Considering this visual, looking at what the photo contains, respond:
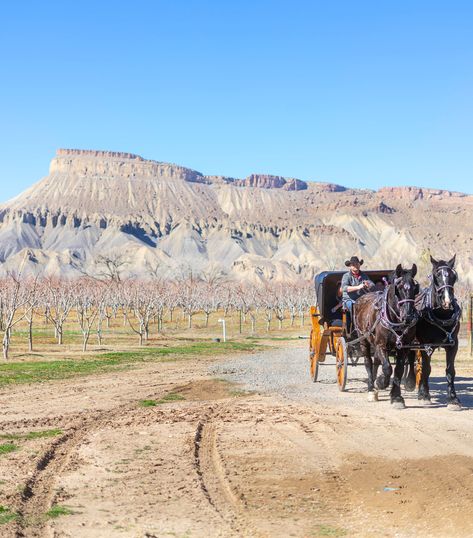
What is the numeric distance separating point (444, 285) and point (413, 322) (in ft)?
2.50

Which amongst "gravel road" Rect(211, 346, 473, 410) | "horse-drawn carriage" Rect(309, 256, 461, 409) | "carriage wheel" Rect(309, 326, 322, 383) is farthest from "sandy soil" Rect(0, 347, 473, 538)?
"carriage wheel" Rect(309, 326, 322, 383)

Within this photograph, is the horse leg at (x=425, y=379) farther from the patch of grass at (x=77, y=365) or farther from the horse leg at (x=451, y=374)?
the patch of grass at (x=77, y=365)

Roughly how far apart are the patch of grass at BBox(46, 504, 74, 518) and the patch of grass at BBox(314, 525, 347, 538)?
225 cm

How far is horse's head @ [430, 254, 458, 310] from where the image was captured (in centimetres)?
1135

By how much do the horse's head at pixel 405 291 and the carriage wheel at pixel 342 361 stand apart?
7.64ft

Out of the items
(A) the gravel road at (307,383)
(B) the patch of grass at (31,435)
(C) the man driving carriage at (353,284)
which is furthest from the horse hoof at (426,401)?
(B) the patch of grass at (31,435)

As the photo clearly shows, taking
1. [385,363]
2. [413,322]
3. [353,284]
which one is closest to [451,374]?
[385,363]

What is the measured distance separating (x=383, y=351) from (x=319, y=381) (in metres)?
5.58

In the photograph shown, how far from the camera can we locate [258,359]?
→ 1057 inches

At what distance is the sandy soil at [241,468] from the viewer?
6.27 m

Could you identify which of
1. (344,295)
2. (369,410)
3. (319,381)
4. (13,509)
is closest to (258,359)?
(319,381)

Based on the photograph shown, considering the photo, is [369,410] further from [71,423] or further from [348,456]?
[71,423]

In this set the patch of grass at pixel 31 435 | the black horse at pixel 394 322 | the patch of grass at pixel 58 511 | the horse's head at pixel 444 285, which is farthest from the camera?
the black horse at pixel 394 322

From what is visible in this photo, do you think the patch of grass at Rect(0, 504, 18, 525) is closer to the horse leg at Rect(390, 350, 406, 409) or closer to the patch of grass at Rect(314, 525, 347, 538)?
the patch of grass at Rect(314, 525, 347, 538)
